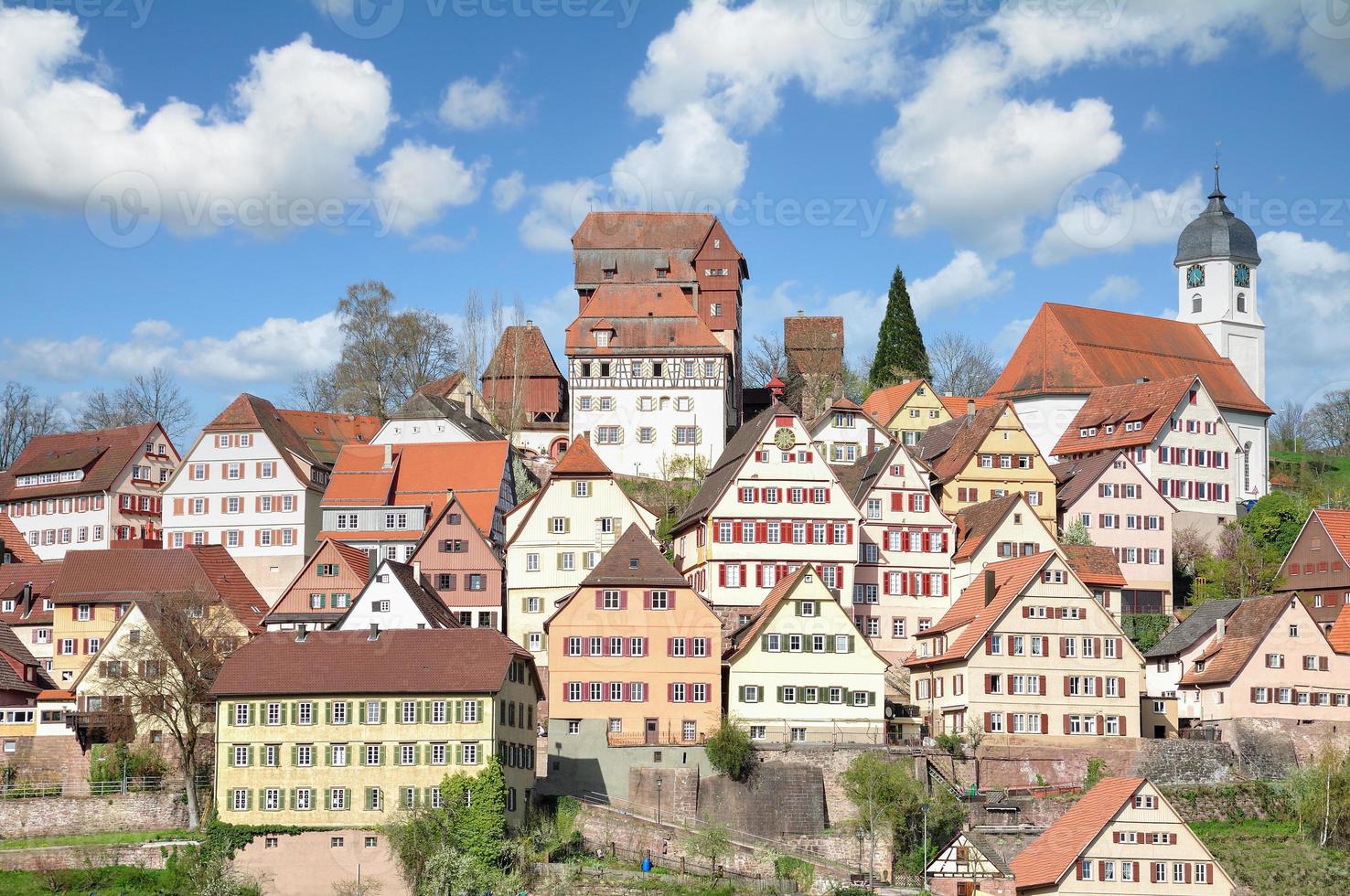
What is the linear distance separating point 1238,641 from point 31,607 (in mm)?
51873

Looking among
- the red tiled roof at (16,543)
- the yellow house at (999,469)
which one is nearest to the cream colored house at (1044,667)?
the yellow house at (999,469)

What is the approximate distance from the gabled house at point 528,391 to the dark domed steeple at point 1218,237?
142 feet

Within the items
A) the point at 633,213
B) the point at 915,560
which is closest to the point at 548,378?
the point at 633,213

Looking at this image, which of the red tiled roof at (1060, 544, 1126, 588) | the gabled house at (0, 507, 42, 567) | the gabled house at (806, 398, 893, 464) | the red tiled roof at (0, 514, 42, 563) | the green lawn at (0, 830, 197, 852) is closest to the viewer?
the green lawn at (0, 830, 197, 852)

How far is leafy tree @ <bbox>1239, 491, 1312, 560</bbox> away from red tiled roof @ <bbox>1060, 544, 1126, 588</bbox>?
12.6 meters

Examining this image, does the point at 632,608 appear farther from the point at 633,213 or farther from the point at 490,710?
the point at 633,213

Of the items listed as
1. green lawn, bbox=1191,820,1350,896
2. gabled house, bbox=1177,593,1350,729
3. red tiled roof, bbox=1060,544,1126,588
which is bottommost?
green lawn, bbox=1191,820,1350,896

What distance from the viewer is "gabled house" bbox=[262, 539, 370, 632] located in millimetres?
77812

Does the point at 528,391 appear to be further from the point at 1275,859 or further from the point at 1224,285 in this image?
the point at 1275,859

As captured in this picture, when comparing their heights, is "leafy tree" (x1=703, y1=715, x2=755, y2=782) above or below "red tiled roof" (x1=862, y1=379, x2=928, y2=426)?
below

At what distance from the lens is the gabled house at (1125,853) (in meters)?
64.7

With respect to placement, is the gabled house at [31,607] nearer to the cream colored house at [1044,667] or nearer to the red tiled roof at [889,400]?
the cream colored house at [1044,667]

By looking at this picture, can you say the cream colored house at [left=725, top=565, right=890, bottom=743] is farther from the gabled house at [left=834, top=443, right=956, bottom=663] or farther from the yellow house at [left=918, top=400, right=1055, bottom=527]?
the yellow house at [left=918, top=400, right=1055, bottom=527]

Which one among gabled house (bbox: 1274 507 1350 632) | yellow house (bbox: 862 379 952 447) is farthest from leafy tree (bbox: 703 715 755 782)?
yellow house (bbox: 862 379 952 447)
